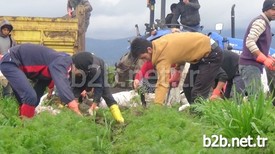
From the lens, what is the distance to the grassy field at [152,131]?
17.1ft

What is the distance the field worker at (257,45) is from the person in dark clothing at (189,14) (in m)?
4.13

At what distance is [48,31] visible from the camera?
39.5 feet

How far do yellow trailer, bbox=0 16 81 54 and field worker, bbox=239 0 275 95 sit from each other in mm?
5362

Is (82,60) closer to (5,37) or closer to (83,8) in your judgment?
(5,37)

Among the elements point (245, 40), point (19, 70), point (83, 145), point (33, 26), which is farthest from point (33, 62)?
point (33, 26)

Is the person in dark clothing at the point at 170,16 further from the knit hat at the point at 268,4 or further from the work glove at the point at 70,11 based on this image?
the knit hat at the point at 268,4

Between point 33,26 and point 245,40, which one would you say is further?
point 33,26

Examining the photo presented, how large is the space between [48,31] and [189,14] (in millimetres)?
2862

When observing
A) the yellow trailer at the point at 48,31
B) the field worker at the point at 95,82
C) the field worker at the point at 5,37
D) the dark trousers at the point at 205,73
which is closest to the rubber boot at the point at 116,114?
the field worker at the point at 95,82

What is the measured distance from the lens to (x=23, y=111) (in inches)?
283

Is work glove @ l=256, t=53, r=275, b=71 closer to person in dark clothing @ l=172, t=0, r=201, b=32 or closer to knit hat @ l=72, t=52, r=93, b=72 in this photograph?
knit hat @ l=72, t=52, r=93, b=72

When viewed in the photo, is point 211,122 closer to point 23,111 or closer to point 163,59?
point 163,59

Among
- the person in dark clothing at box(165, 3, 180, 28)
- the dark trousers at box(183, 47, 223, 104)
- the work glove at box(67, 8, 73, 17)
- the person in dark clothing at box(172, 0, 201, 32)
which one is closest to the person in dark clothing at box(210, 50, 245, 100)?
the dark trousers at box(183, 47, 223, 104)

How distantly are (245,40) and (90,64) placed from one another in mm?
1932
